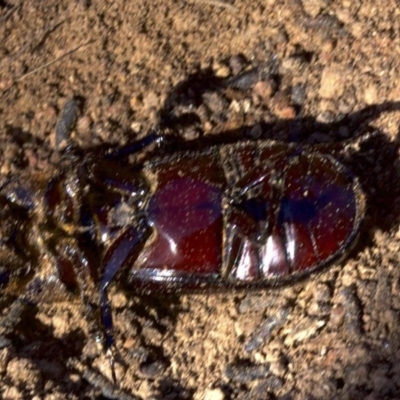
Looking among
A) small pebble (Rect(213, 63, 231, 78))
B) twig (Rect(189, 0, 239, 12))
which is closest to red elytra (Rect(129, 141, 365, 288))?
small pebble (Rect(213, 63, 231, 78))

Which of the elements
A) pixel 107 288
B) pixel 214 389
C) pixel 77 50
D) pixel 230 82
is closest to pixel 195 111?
pixel 230 82

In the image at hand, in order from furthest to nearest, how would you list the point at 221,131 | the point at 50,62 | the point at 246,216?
1. the point at 50,62
2. the point at 221,131
3. the point at 246,216

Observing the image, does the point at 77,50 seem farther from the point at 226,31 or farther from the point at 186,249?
the point at 186,249

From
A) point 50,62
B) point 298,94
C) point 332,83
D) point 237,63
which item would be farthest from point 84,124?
point 332,83

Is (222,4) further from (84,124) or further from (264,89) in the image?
(84,124)

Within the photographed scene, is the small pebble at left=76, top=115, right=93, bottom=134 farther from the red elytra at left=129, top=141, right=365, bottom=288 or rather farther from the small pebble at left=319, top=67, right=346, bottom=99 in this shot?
the small pebble at left=319, top=67, right=346, bottom=99

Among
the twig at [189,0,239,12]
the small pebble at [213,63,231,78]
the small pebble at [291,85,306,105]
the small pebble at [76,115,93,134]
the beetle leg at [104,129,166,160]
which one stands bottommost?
the beetle leg at [104,129,166,160]
